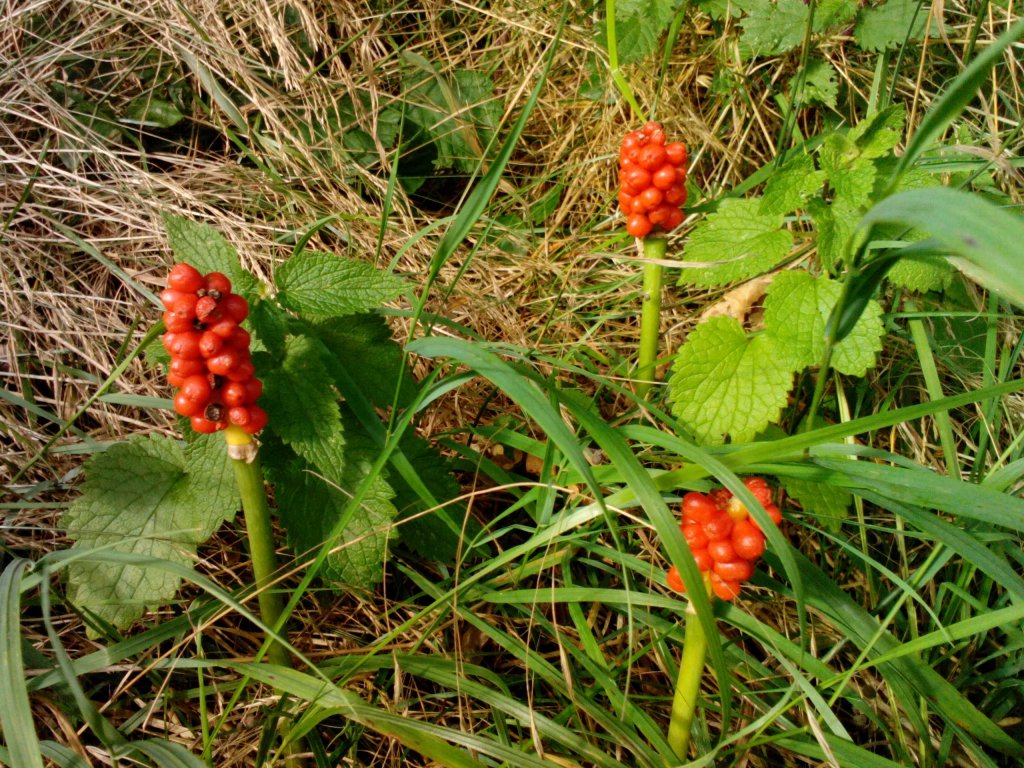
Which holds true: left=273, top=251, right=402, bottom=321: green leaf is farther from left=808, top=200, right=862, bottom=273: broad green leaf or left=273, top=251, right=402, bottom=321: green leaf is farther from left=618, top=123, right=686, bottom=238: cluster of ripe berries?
left=808, top=200, right=862, bottom=273: broad green leaf

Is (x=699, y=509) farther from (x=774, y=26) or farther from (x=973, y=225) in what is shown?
(x=774, y=26)

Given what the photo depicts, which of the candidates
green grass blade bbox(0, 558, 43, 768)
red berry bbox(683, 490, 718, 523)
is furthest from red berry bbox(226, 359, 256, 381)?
red berry bbox(683, 490, 718, 523)

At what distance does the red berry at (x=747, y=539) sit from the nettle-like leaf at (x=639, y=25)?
6.17 feet

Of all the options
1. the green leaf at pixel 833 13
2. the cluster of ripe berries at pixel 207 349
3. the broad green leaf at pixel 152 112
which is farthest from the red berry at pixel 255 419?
the green leaf at pixel 833 13

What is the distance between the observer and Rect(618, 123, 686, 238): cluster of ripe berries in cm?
194

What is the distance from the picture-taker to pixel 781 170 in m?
2.16

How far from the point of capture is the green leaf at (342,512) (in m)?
1.71

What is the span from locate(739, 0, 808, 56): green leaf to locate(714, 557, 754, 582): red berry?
1.96 m

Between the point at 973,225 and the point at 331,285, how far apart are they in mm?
1171

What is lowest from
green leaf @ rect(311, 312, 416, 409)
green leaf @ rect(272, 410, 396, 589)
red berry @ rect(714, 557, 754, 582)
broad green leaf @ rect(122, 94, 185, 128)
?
green leaf @ rect(272, 410, 396, 589)

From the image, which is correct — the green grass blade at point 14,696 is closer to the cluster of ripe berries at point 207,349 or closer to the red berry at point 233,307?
the cluster of ripe berries at point 207,349

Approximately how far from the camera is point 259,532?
160 cm

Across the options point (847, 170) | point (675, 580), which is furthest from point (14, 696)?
point (847, 170)

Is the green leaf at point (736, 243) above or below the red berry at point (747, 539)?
above
